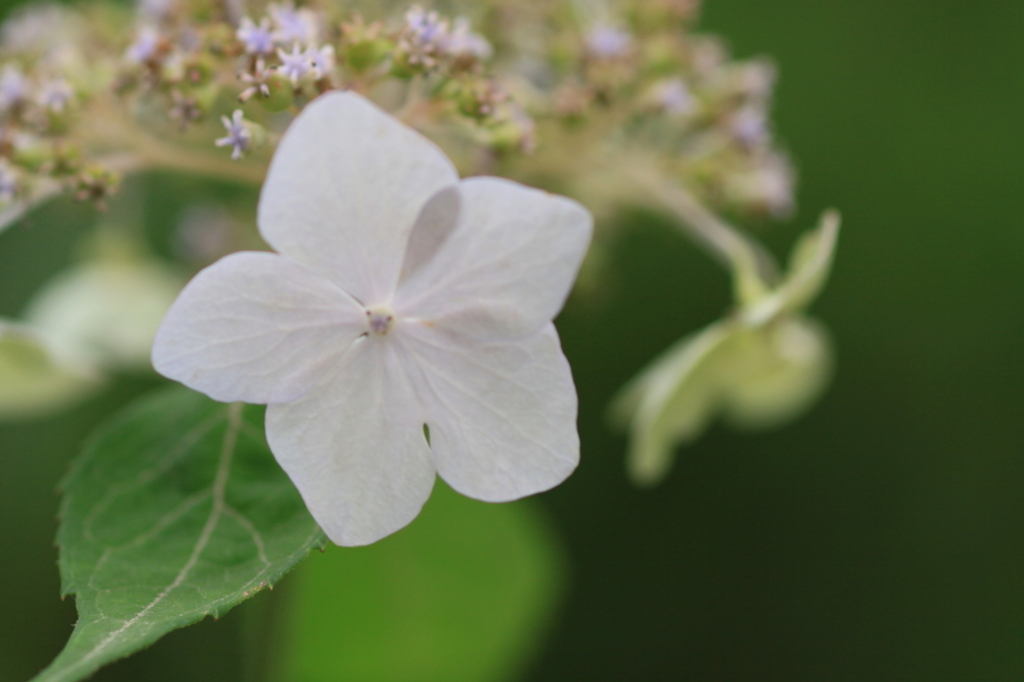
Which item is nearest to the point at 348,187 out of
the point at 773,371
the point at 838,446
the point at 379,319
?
the point at 379,319

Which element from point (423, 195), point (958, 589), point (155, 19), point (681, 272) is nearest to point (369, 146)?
point (423, 195)

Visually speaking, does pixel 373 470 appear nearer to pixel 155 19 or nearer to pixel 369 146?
pixel 369 146

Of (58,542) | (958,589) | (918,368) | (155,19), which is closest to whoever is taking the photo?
(58,542)

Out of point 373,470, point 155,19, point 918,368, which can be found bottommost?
point 918,368

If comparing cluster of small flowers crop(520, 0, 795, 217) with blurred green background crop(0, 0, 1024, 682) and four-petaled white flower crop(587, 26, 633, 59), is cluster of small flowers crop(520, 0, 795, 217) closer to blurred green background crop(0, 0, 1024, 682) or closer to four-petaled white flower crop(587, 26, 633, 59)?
four-petaled white flower crop(587, 26, 633, 59)

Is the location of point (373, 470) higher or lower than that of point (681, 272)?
higher

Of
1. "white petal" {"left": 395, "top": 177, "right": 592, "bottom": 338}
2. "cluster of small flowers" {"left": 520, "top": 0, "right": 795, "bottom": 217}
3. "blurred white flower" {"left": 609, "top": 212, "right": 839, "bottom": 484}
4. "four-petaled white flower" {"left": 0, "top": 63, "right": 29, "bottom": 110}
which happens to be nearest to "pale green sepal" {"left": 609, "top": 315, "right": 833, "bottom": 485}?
"blurred white flower" {"left": 609, "top": 212, "right": 839, "bottom": 484}
